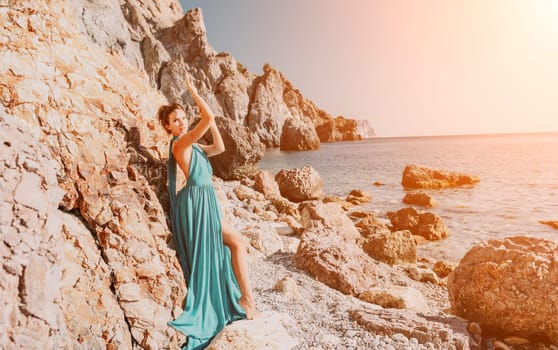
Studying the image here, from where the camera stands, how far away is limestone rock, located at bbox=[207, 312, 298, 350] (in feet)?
11.7

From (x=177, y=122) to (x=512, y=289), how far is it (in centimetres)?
548

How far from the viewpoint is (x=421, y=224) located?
45.3 feet

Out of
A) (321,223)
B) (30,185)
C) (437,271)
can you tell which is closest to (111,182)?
(30,185)

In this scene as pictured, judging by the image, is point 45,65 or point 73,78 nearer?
point 45,65

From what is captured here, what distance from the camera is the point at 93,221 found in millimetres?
3246

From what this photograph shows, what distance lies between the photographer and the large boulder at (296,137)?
9069 cm

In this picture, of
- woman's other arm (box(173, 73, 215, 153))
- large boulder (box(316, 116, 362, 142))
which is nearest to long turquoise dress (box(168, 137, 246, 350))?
woman's other arm (box(173, 73, 215, 153))

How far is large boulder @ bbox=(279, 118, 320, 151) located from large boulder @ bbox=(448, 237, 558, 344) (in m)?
85.6

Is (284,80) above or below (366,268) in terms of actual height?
above

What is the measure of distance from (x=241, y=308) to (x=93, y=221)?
1.94 metres

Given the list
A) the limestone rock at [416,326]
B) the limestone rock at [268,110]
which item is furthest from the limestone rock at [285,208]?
the limestone rock at [268,110]

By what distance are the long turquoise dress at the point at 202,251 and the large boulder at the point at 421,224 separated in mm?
11233

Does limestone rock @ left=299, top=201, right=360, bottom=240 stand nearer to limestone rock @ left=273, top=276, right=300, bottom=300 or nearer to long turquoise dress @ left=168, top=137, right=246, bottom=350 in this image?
limestone rock @ left=273, top=276, right=300, bottom=300

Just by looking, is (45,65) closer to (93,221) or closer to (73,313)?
(93,221)
